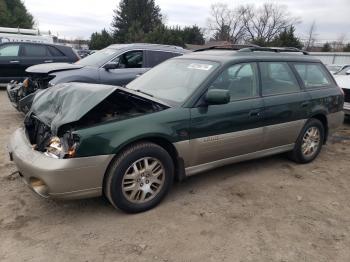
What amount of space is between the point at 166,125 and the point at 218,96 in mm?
645

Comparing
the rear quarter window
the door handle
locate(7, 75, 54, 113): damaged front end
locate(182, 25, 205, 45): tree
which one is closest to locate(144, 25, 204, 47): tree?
locate(182, 25, 205, 45): tree

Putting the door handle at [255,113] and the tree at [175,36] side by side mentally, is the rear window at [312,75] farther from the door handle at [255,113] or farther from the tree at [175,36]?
the tree at [175,36]

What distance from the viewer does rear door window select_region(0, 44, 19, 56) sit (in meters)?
11.7

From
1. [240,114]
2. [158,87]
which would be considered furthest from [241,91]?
[158,87]

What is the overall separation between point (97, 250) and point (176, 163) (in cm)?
127

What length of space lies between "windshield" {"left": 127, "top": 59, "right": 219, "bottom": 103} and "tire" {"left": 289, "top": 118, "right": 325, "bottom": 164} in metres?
1.87

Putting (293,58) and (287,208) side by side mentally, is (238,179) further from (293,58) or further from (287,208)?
(293,58)

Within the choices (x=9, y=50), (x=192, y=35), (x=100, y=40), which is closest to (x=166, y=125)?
(x=9, y=50)

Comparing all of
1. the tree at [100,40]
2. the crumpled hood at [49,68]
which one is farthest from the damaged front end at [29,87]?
the tree at [100,40]

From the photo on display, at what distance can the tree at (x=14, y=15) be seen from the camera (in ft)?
131

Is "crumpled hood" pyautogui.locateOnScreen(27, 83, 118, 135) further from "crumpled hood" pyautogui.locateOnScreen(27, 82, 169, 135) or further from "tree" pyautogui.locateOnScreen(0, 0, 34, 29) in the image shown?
"tree" pyautogui.locateOnScreen(0, 0, 34, 29)

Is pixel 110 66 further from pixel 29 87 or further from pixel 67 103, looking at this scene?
pixel 67 103

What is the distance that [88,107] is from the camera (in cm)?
337

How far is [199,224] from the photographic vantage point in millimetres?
3502
